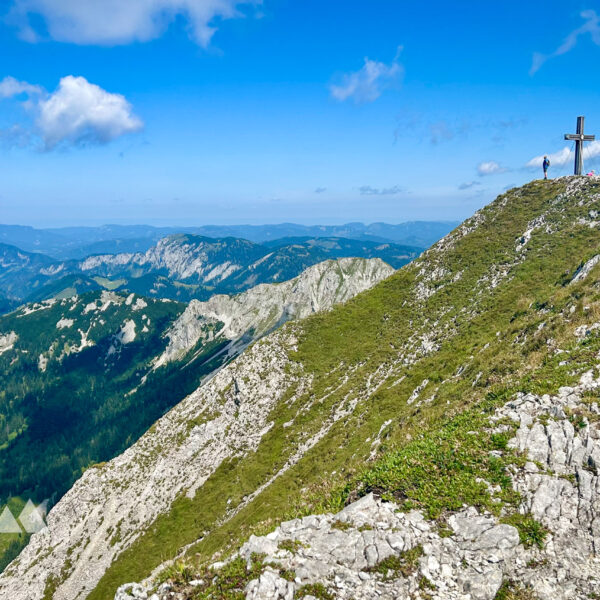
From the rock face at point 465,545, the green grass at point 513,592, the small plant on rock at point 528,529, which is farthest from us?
the small plant on rock at point 528,529

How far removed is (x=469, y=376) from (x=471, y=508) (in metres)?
18.6

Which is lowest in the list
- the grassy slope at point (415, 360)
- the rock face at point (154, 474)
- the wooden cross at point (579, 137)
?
the rock face at point (154, 474)

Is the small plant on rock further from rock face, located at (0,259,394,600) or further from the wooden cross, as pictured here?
the wooden cross

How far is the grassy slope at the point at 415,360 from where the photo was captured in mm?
22344

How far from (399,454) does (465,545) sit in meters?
5.35

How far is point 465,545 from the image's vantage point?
1219 centimetres

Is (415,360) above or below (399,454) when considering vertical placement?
below

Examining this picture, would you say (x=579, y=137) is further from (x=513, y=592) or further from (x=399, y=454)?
(x=513, y=592)

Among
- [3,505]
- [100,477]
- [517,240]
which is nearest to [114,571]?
[100,477]

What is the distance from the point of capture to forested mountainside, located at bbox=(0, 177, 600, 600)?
12.2 meters

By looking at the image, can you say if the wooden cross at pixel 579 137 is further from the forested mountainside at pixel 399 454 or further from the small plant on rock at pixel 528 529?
the small plant on rock at pixel 528 529

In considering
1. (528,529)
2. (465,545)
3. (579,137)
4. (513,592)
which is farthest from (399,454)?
(579,137)

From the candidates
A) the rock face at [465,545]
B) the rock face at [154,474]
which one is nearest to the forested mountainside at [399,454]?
the rock face at [465,545]

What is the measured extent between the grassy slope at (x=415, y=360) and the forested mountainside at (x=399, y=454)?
0.30 metres
